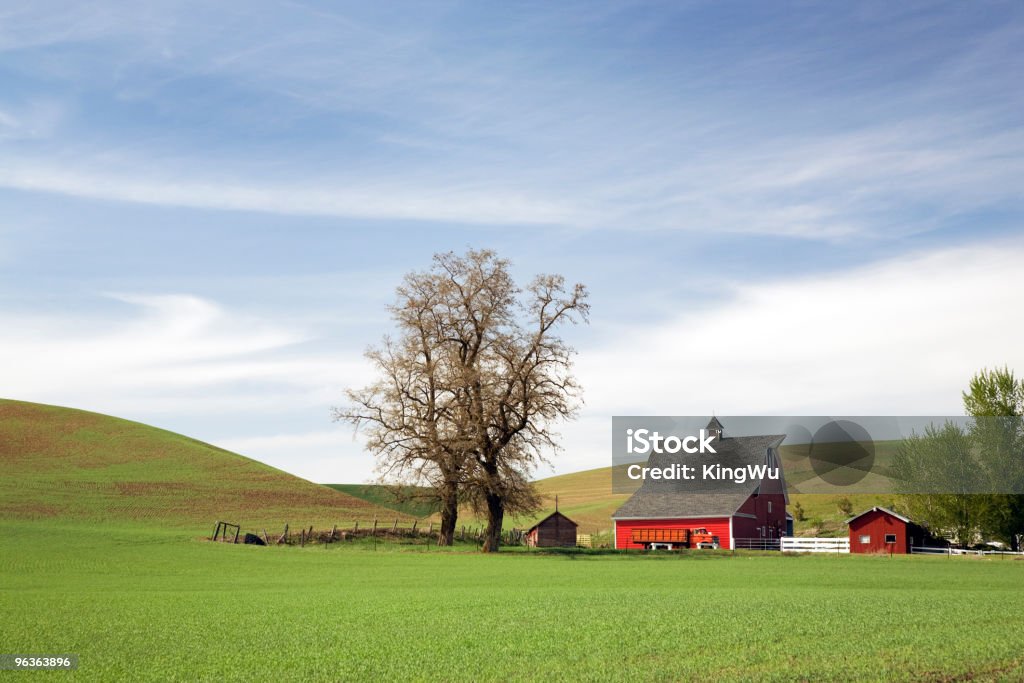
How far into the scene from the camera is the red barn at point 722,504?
70.2 meters

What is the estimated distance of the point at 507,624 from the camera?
1928cm

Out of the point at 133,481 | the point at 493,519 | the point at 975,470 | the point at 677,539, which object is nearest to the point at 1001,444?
the point at 975,470

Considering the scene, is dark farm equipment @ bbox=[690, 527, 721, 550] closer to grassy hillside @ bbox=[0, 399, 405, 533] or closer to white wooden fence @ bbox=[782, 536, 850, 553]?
white wooden fence @ bbox=[782, 536, 850, 553]

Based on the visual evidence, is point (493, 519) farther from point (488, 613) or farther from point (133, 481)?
point (133, 481)

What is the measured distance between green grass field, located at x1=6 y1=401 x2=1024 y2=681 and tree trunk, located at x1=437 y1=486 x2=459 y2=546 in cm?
274

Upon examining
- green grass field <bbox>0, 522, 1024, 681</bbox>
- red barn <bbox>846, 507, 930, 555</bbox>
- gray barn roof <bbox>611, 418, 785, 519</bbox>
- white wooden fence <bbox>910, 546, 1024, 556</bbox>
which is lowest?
green grass field <bbox>0, 522, 1024, 681</bbox>

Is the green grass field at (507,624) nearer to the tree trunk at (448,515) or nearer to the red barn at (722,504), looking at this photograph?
the tree trunk at (448,515)

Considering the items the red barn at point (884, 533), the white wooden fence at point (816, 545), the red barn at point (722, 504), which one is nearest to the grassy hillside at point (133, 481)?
the red barn at point (722, 504)

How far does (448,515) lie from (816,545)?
26.2 meters

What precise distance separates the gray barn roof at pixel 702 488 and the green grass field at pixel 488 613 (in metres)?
12.2

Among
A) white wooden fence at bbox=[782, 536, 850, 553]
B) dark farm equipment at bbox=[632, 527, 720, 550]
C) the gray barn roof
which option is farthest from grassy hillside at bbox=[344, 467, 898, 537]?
white wooden fence at bbox=[782, 536, 850, 553]

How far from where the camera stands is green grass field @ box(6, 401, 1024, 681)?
1416cm

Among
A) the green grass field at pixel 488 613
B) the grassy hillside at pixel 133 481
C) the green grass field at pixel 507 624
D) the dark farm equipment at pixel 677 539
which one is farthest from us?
the grassy hillside at pixel 133 481

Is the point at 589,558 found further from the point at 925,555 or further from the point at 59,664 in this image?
the point at 59,664
